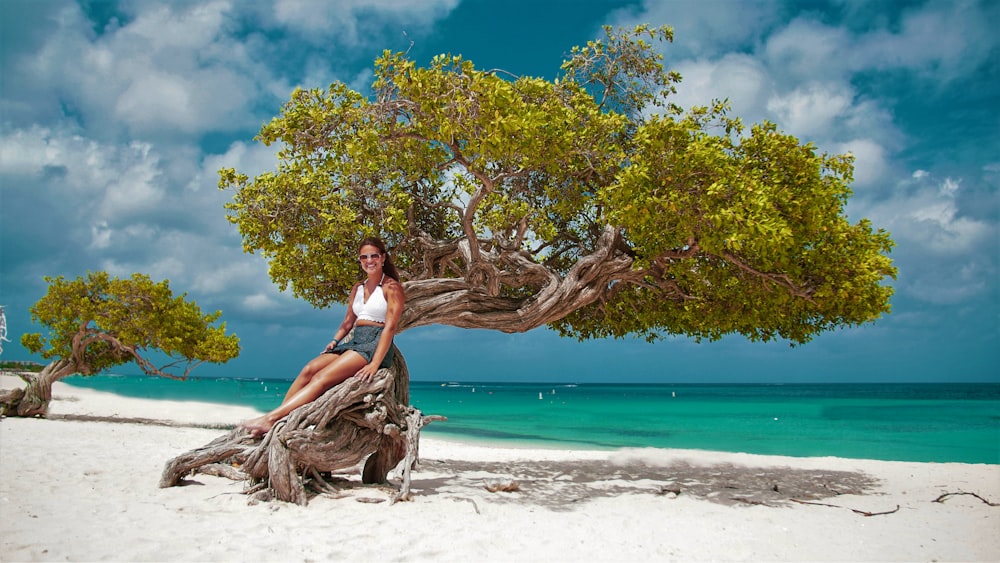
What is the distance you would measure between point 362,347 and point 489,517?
2.44m

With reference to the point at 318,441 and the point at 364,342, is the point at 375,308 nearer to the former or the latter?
the point at 364,342

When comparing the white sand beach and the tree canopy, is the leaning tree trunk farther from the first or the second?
the tree canopy

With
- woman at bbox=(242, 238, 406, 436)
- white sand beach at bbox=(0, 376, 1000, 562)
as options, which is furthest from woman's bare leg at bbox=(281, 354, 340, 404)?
white sand beach at bbox=(0, 376, 1000, 562)

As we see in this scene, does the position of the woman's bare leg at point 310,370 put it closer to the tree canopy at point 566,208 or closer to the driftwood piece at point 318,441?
the driftwood piece at point 318,441

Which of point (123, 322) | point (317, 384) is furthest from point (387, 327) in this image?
point (123, 322)

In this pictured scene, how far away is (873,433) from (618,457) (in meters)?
25.7

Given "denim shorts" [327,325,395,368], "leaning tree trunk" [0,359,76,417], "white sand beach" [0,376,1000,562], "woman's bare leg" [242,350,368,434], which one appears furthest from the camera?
"leaning tree trunk" [0,359,76,417]

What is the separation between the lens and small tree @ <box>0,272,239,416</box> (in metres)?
19.7

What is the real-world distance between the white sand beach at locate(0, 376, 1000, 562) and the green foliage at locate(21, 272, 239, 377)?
344 inches

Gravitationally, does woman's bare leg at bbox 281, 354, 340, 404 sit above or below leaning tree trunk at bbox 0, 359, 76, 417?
above

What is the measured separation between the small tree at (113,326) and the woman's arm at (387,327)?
15290 millimetres

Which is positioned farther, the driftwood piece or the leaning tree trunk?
the leaning tree trunk

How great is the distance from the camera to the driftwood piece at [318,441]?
23.1 feet

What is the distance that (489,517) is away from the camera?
272 inches
